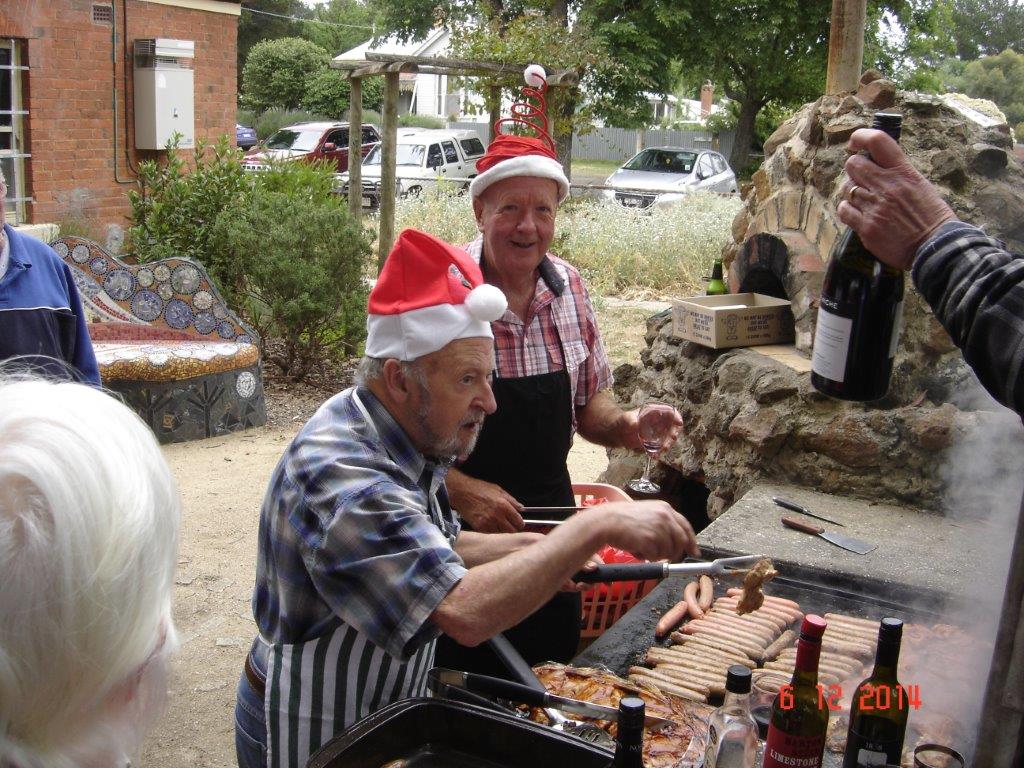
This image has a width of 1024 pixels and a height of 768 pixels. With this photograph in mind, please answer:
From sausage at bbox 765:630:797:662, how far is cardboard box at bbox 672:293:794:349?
2.37 meters

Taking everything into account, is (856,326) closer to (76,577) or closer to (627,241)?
(76,577)

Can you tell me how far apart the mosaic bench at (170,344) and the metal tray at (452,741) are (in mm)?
6139

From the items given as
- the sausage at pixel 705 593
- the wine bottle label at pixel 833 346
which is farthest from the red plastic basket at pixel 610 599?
the wine bottle label at pixel 833 346

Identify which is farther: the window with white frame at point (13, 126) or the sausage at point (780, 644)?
the window with white frame at point (13, 126)

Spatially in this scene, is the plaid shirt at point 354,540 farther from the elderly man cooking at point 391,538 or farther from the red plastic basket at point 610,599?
the red plastic basket at point 610,599

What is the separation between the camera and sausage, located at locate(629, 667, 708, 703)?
250 cm

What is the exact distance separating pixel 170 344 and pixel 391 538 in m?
6.77

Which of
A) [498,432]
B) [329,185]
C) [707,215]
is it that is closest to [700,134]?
[707,215]

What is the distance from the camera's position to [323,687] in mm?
2119

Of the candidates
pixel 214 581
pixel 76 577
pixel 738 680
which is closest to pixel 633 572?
pixel 738 680

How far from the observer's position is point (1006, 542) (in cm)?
225

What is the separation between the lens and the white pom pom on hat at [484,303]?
2.20 metres

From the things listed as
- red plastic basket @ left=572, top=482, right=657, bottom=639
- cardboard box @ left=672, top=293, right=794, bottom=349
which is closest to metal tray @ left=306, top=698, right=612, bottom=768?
red plastic basket @ left=572, top=482, right=657, bottom=639

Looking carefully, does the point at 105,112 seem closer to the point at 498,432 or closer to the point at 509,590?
the point at 498,432
